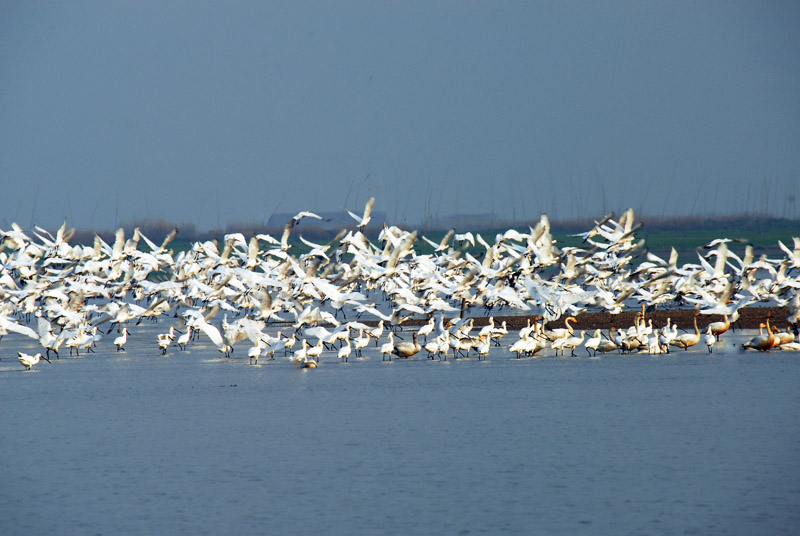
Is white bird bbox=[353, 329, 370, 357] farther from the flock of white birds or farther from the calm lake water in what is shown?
the calm lake water

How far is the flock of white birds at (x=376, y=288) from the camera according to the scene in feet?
78.9

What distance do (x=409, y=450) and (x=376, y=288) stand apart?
55.0 feet

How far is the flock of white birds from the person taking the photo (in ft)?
78.9

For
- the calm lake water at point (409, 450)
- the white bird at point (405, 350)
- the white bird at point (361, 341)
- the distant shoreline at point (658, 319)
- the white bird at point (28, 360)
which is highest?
the distant shoreline at point (658, 319)

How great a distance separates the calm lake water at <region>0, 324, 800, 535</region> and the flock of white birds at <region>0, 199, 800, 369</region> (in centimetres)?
246

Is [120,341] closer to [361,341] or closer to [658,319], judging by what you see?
[361,341]

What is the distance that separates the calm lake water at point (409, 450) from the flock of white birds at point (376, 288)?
2.46 meters

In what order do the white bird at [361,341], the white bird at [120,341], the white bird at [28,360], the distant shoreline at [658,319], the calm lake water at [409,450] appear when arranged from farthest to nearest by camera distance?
the distant shoreline at [658,319] < the white bird at [120,341] < the white bird at [361,341] < the white bird at [28,360] < the calm lake water at [409,450]

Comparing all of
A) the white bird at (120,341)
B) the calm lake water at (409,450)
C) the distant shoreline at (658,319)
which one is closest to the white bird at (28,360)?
the calm lake water at (409,450)

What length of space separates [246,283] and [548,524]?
839 inches

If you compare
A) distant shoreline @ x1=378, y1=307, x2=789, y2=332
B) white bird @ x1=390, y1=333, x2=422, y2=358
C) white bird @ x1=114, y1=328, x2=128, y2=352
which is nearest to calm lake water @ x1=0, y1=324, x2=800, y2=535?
white bird @ x1=390, y1=333, x2=422, y2=358

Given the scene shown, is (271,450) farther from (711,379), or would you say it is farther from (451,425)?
(711,379)

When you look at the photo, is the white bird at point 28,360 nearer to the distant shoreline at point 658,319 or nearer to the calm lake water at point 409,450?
the calm lake water at point 409,450

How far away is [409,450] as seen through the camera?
43.8 feet
